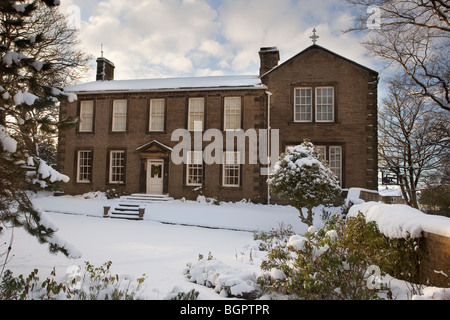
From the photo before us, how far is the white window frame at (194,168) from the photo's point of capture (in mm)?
18656

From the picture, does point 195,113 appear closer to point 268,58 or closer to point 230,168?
point 230,168

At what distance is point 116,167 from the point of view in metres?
19.9

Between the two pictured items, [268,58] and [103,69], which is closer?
[268,58]

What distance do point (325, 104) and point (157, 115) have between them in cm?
1091

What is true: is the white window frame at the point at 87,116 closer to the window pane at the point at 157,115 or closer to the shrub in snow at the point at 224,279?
the window pane at the point at 157,115

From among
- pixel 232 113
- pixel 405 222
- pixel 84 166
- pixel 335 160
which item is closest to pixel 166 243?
pixel 405 222

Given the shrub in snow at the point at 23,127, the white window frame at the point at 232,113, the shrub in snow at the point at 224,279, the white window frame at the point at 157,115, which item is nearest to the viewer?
the shrub in snow at the point at 224,279

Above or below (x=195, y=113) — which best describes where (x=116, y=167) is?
below

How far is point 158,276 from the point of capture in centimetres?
562

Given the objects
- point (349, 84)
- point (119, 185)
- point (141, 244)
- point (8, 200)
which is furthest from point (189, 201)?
point (8, 200)

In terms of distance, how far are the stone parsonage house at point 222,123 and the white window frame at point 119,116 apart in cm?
7

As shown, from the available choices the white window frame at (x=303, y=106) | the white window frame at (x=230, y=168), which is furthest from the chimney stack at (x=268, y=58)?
the white window frame at (x=230, y=168)
